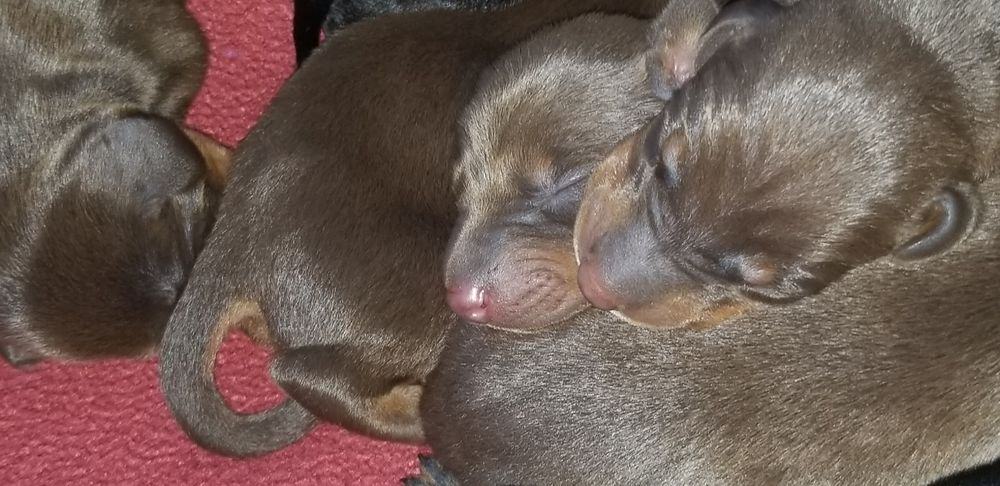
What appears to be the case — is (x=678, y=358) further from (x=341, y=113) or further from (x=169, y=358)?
(x=169, y=358)

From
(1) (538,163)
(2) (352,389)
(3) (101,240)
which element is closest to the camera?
(1) (538,163)

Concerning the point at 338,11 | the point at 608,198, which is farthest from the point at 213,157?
the point at 608,198

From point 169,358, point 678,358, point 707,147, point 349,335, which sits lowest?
point 169,358

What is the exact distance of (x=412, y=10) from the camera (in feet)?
10.2

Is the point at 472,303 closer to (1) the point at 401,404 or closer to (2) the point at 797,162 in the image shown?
(1) the point at 401,404

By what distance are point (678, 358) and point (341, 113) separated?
1.01m

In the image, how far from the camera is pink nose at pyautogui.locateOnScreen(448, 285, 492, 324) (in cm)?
246

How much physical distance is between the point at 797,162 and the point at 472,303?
0.77 meters

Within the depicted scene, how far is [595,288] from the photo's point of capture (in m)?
2.31

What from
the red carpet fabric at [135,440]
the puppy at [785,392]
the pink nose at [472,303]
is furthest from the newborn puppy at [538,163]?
the red carpet fabric at [135,440]

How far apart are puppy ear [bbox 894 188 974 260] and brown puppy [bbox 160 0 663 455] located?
0.96m

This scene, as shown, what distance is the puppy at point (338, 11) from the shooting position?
10.3 ft

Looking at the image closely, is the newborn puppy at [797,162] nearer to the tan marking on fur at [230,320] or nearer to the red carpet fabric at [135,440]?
the tan marking on fur at [230,320]

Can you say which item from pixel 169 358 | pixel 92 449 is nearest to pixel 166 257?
pixel 169 358
